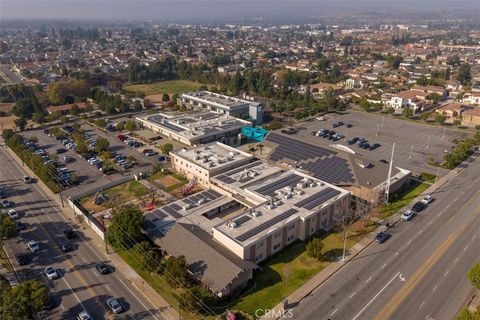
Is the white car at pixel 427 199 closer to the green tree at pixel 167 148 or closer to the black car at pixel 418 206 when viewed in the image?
the black car at pixel 418 206

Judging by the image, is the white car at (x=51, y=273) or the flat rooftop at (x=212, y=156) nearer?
the white car at (x=51, y=273)

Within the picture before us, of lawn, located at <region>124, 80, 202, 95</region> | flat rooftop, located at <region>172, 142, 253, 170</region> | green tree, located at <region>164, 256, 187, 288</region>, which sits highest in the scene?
flat rooftop, located at <region>172, 142, 253, 170</region>

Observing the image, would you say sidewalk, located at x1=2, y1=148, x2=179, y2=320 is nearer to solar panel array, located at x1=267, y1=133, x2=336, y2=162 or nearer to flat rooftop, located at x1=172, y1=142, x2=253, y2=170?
flat rooftop, located at x1=172, y1=142, x2=253, y2=170

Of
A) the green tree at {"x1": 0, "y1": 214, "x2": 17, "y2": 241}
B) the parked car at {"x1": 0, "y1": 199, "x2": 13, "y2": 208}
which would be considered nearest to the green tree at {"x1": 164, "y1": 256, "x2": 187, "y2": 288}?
the green tree at {"x1": 0, "y1": 214, "x2": 17, "y2": 241}

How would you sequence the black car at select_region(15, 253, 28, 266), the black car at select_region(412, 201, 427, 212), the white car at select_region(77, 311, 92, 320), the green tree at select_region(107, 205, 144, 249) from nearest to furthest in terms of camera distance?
the white car at select_region(77, 311, 92, 320)
the black car at select_region(15, 253, 28, 266)
the green tree at select_region(107, 205, 144, 249)
the black car at select_region(412, 201, 427, 212)

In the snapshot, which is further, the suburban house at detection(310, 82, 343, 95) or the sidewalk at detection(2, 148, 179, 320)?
the suburban house at detection(310, 82, 343, 95)

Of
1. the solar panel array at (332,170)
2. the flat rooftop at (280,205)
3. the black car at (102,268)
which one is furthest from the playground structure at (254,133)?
the black car at (102,268)

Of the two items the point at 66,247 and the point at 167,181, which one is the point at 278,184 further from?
the point at 66,247
